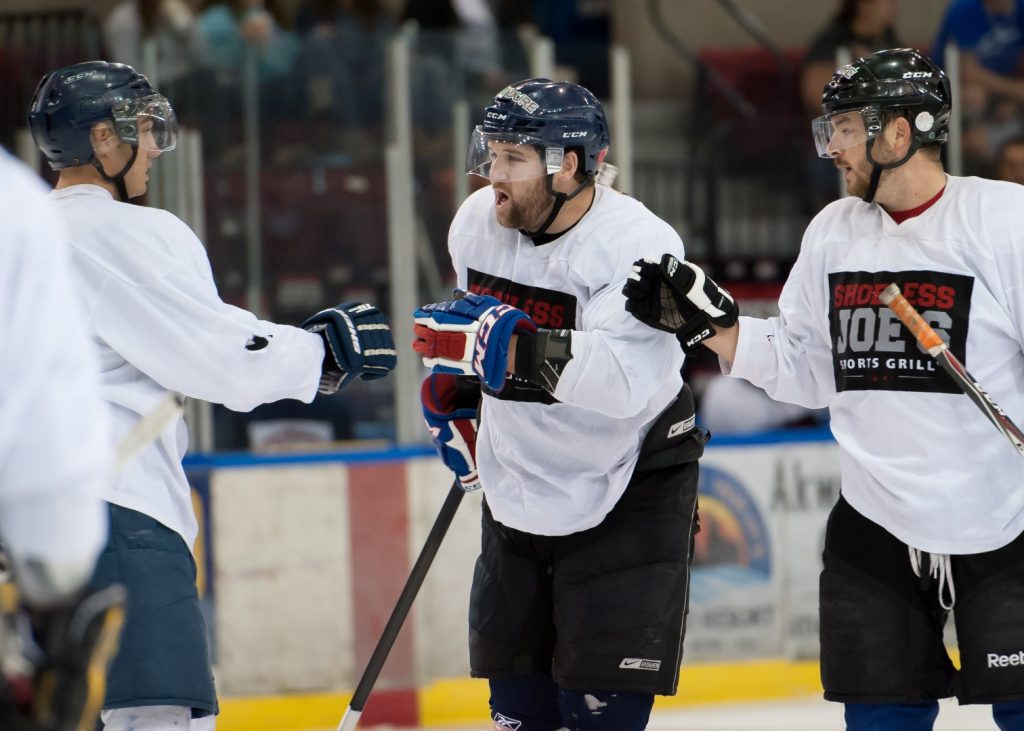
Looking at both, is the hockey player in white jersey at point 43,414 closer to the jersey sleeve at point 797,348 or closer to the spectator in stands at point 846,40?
the jersey sleeve at point 797,348

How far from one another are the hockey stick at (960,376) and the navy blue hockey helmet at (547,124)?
25.7 inches

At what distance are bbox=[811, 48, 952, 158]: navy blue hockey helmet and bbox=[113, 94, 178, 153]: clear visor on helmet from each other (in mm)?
1167

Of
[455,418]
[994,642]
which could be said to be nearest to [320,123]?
[455,418]

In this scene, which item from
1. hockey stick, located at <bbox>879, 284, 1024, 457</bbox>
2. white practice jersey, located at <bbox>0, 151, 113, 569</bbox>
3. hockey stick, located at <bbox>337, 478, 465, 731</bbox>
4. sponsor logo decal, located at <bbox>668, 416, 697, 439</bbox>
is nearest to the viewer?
white practice jersey, located at <bbox>0, 151, 113, 569</bbox>

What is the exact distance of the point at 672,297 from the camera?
2.62 metres

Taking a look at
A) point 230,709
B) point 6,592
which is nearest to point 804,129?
point 230,709

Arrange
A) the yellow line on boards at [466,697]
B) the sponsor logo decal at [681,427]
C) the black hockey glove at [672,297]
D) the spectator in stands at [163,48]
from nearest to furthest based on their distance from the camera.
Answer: the black hockey glove at [672,297] → the sponsor logo decal at [681,427] → the yellow line on boards at [466,697] → the spectator in stands at [163,48]

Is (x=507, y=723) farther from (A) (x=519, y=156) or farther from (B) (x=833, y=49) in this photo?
(B) (x=833, y=49)

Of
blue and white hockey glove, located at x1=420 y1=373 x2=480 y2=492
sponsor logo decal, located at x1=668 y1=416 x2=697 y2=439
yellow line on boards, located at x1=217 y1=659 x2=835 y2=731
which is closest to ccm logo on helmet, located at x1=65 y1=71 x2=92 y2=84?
blue and white hockey glove, located at x1=420 y1=373 x2=480 y2=492

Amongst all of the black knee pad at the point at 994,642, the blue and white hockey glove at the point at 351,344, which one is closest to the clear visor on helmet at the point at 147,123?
the blue and white hockey glove at the point at 351,344

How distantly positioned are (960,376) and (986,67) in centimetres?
340

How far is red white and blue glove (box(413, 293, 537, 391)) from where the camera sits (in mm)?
2598

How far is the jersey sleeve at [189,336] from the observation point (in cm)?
242

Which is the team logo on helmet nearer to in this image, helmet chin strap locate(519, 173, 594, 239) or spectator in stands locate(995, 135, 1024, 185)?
helmet chin strap locate(519, 173, 594, 239)
